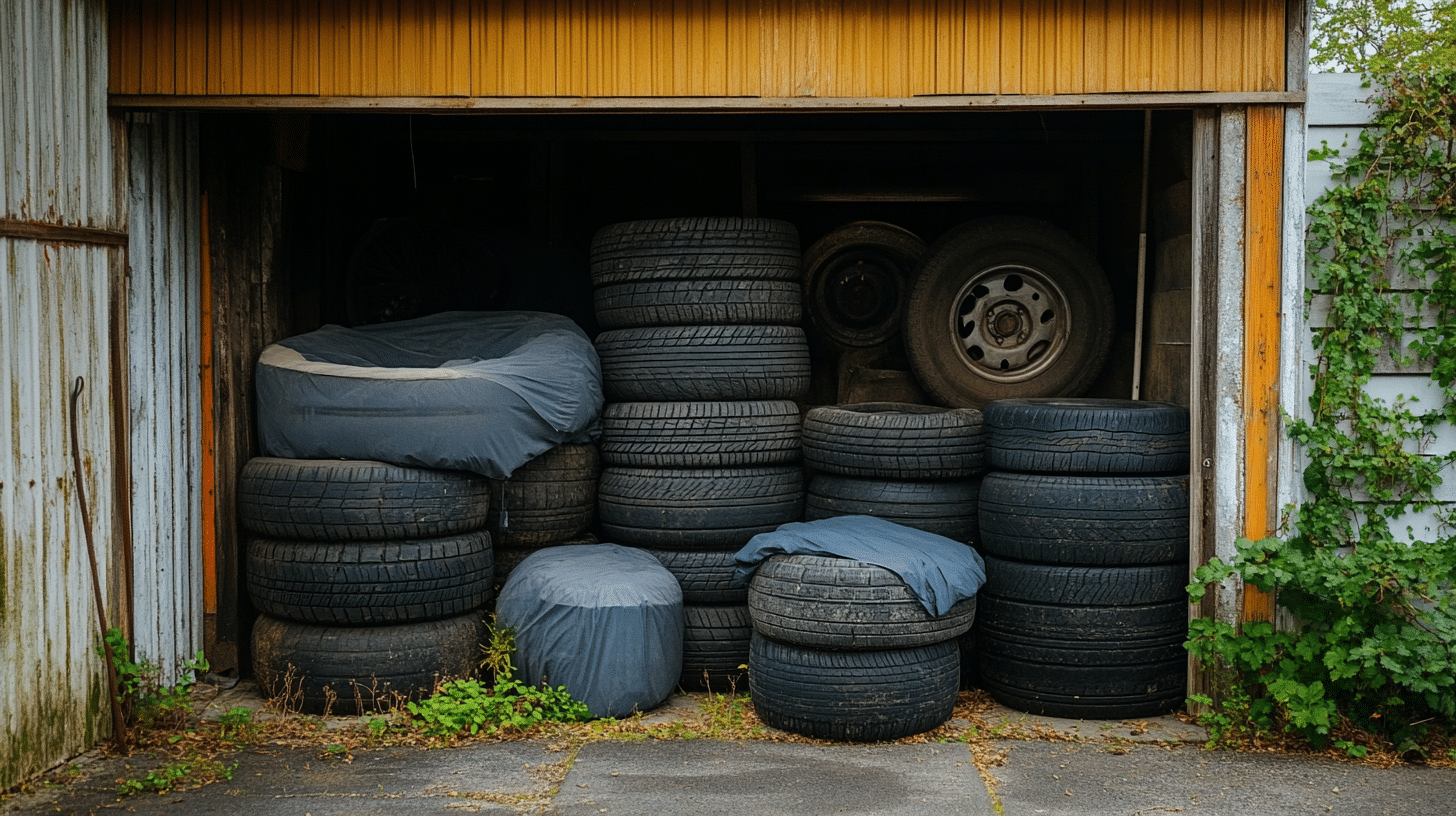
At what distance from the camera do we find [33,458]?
445cm

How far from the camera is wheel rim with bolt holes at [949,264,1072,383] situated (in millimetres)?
6965

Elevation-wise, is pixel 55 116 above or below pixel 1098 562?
above

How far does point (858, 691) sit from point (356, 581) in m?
2.36

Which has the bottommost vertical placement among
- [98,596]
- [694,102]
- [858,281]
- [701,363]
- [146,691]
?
[146,691]

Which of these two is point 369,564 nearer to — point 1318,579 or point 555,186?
point 555,186

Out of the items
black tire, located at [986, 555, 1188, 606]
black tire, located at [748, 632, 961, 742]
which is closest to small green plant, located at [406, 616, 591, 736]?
black tire, located at [748, 632, 961, 742]

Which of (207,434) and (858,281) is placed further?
(858,281)

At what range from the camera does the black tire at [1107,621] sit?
5.23m

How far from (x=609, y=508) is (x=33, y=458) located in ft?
8.62

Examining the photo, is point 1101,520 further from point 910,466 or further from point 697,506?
point 697,506

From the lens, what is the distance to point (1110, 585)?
5.23m

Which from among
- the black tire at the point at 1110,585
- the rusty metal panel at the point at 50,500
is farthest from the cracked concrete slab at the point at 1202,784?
the rusty metal panel at the point at 50,500

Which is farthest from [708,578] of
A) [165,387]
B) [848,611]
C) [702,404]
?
[165,387]

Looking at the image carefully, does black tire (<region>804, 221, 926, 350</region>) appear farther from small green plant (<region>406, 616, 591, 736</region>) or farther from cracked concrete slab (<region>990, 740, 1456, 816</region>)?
cracked concrete slab (<region>990, 740, 1456, 816</region>)
